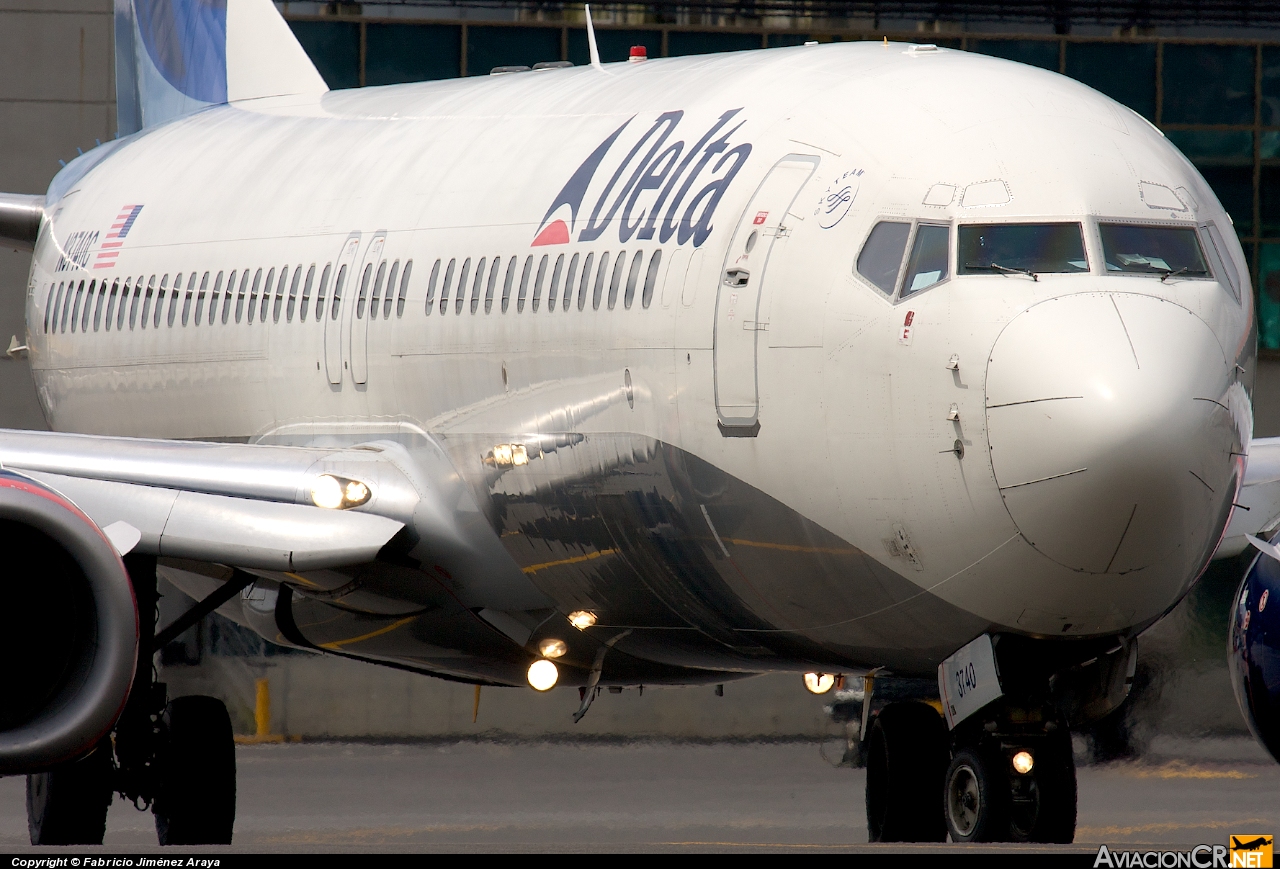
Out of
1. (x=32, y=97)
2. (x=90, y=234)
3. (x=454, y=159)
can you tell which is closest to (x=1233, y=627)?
(x=454, y=159)

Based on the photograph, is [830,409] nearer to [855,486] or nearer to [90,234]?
[855,486]

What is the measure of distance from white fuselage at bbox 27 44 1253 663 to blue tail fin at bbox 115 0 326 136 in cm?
355

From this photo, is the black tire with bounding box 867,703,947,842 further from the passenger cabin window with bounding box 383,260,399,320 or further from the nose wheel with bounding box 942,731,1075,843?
the passenger cabin window with bounding box 383,260,399,320

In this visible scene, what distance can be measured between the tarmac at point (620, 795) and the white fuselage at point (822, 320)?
12.2ft

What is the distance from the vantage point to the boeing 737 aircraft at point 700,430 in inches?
299

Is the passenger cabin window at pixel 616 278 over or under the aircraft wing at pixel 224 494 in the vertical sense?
over

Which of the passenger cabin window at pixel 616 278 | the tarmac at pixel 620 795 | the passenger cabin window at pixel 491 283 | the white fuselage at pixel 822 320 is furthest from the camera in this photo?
the tarmac at pixel 620 795

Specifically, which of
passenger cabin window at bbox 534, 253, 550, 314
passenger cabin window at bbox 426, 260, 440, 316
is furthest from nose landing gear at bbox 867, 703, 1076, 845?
passenger cabin window at bbox 426, 260, 440, 316

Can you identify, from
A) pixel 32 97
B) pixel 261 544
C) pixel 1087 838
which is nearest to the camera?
pixel 261 544

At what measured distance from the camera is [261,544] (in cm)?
959

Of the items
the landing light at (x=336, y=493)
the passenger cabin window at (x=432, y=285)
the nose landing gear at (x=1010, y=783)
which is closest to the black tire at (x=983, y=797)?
the nose landing gear at (x=1010, y=783)

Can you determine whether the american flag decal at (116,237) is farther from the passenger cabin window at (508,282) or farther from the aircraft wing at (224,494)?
the passenger cabin window at (508,282)

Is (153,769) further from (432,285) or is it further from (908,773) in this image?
(908,773)

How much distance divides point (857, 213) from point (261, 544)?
10.2ft
